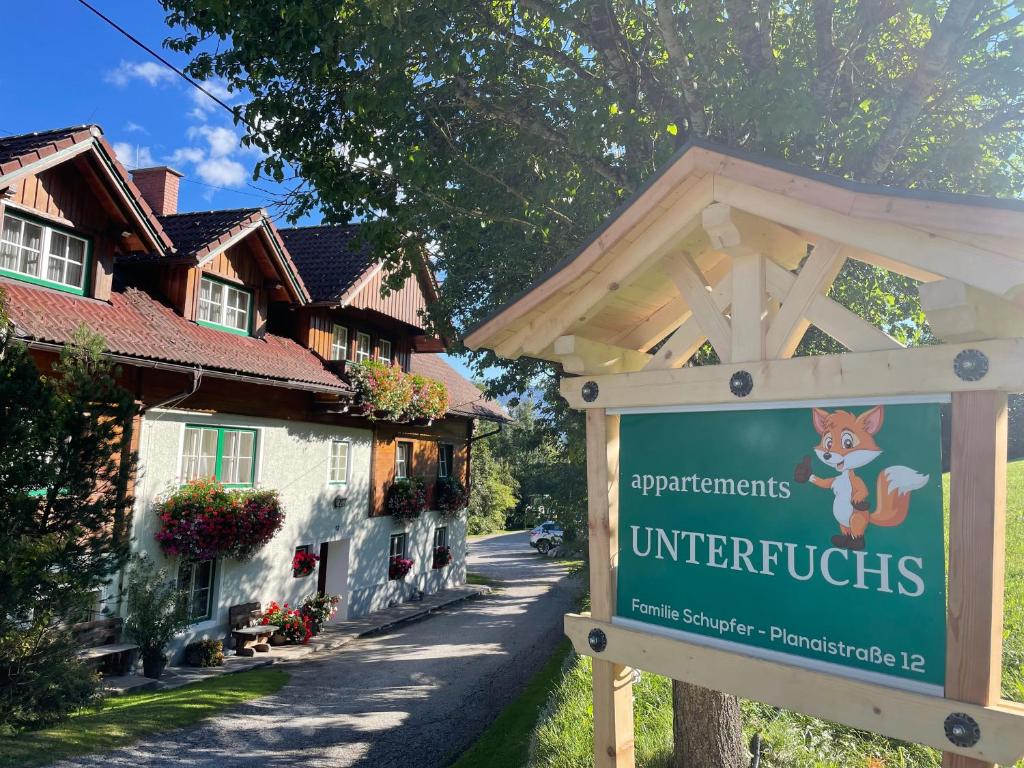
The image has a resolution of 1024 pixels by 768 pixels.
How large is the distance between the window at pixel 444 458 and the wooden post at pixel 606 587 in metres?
19.0

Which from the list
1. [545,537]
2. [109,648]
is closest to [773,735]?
[109,648]

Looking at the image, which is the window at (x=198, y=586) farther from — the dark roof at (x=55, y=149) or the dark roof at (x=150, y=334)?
the dark roof at (x=55, y=149)

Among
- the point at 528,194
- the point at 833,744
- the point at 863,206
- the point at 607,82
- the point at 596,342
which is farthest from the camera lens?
the point at 528,194

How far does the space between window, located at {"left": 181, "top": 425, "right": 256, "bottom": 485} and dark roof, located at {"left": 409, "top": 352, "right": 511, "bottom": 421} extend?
8.31 metres

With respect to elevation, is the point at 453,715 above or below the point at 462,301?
below

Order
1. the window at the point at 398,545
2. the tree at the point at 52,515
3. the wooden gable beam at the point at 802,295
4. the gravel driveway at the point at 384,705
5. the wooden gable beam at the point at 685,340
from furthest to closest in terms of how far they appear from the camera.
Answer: the window at the point at 398,545 → the gravel driveway at the point at 384,705 → the tree at the point at 52,515 → the wooden gable beam at the point at 685,340 → the wooden gable beam at the point at 802,295

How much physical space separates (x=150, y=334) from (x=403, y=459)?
1014 centimetres

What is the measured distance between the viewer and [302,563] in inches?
626

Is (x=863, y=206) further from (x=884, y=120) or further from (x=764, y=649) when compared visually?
(x=884, y=120)

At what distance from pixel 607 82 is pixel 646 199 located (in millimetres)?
3916

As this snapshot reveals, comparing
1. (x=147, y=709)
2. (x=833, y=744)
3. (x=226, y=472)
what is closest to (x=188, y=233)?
(x=226, y=472)

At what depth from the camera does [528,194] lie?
322 inches

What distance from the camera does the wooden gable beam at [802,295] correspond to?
3.51 meters

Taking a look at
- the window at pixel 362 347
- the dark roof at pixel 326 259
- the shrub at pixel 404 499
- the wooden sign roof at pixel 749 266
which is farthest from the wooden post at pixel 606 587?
the shrub at pixel 404 499
